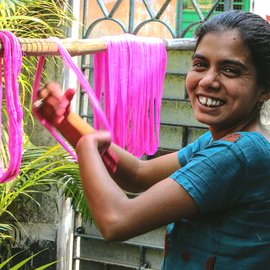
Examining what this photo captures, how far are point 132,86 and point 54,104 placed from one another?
4.71ft

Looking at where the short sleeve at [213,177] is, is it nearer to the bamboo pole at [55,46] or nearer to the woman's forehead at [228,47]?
the woman's forehead at [228,47]

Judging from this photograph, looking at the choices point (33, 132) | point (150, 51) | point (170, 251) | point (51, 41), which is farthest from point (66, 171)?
point (170, 251)

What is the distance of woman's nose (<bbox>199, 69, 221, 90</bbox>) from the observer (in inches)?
62.8

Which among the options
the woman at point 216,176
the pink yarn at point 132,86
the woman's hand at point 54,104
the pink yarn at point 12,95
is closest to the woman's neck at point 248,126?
the woman at point 216,176

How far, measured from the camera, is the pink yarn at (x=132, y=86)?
2.95 metres

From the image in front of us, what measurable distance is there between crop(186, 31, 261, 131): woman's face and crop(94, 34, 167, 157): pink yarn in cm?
113

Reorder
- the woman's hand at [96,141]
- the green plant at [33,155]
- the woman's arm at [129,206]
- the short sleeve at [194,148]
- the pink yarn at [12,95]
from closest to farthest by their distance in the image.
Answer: the woman's arm at [129,206]
the woman's hand at [96,141]
the short sleeve at [194,148]
the pink yarn at [12,95]
the green plant at [33,155]

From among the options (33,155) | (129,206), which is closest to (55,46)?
(129,206)

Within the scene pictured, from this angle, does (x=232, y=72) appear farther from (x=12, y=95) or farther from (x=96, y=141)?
(x=12, y=95)

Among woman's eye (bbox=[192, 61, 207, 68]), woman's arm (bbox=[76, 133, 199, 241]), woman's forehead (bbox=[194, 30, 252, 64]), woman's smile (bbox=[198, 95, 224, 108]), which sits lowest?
woman's arm (bbox=[76, 133, 199, 241])

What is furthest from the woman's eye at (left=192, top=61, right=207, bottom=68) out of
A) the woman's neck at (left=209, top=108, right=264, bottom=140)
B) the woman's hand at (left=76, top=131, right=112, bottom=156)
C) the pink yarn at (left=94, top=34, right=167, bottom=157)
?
the pink yarn at (left=94, top=34, right=167, bottom=157)

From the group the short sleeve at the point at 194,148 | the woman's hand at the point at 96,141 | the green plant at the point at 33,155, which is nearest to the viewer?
the woman's hand at the point at 96,141

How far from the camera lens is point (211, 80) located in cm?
160

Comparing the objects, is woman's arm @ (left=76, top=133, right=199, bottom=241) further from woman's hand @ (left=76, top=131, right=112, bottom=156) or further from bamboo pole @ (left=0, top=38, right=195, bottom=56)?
bamboo pole @ (left=0, top=38, right=195, bottom=56)
